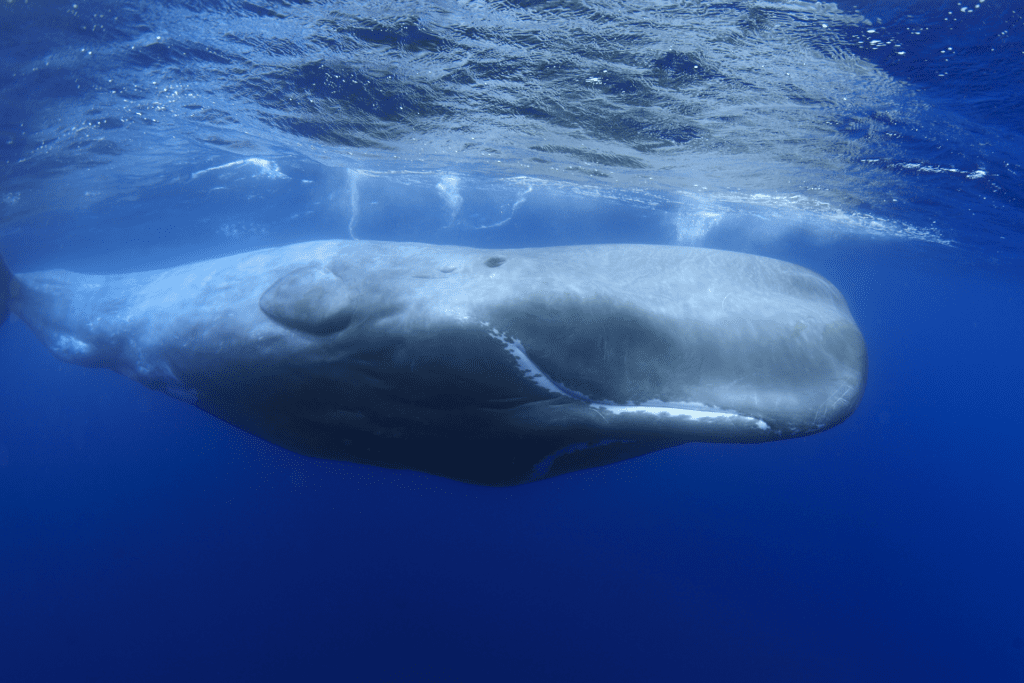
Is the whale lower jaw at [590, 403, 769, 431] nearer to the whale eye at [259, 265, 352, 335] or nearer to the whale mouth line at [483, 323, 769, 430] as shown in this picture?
the whale mouth line at [483, 323, 769, 430]

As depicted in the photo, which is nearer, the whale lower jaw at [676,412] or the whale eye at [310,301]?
the whale lower jaw at [676,412]

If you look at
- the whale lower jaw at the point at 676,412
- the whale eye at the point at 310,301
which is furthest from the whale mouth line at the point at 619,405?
the whale eye at the point at 310,301

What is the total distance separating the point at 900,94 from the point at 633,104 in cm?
461

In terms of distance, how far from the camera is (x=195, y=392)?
387 cm

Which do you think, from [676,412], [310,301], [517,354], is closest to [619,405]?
[676,412]

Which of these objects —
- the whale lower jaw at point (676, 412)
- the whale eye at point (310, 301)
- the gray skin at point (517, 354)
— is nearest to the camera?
the whale lower jaw at point (676, 412)

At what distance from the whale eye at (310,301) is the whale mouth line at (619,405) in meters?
1.01

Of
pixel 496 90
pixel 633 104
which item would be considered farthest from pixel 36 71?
pixel 633 104

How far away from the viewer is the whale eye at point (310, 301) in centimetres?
292

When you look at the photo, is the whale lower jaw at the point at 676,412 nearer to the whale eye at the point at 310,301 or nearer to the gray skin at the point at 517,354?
the gray skin at the point at 517,354

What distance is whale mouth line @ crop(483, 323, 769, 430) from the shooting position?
87.7 inches

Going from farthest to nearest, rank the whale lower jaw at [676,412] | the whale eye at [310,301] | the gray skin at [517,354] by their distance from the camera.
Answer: the whale eye at [310,301], the gray skin at [517,354], the whale lower jaw at [676,412]

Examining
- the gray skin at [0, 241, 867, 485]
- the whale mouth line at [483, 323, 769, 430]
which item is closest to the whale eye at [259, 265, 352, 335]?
the gray skin at [0, 241, 867, 485]

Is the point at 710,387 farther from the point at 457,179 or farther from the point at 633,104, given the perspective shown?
the point at 457,179
